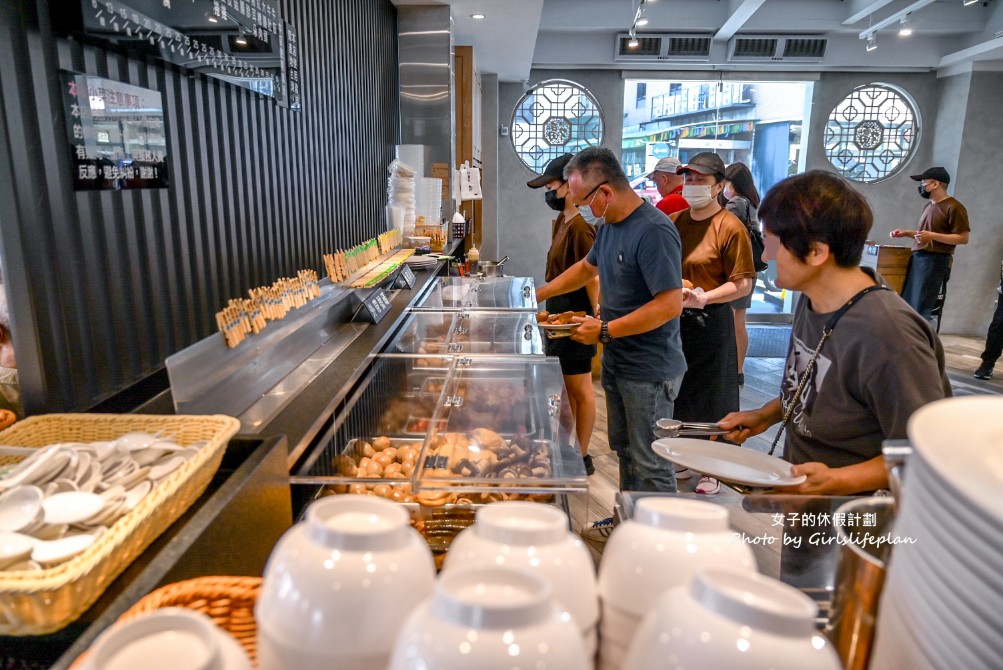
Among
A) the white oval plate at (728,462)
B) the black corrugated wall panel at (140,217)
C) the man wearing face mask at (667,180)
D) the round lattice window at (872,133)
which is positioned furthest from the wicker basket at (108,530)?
the round lattice window at (872,133)

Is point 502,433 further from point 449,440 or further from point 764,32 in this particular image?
point 764,32

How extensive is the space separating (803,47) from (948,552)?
8787 mm

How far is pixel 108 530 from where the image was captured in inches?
33.9

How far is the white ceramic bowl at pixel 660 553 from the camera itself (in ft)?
1.92

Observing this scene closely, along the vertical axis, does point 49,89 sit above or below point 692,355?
above

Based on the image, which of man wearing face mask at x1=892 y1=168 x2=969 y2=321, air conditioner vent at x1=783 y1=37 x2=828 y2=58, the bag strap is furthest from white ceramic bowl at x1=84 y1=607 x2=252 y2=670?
air conditioner vent at x1=783 y1=37 x2=828 y2=58

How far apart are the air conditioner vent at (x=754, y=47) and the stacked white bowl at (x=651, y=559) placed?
8557 mm

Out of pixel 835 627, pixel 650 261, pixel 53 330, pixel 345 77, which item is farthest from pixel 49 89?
pixel 345 77

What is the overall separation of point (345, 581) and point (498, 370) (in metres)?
1.86

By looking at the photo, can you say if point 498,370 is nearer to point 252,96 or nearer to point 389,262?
point 252,96

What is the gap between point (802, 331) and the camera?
1822 mm

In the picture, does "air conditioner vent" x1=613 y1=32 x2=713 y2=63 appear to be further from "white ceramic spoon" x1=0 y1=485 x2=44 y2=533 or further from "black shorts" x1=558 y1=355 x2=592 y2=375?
"white ceramic spoon" x1=0 y1=485 x2=44 y2=533

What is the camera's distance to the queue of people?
59.8 inches

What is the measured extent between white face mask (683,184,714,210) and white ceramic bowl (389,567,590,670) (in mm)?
3471
